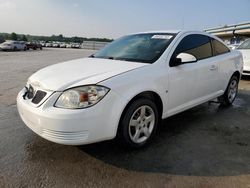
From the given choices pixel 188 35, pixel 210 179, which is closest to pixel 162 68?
pixel 188 35

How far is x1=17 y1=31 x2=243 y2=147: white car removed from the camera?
8.86ft

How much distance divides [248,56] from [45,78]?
7903mm

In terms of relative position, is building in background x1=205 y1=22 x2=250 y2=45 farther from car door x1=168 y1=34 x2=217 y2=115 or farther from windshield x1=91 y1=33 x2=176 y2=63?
windshield x1=91 y1=33 x2=176 y2=63

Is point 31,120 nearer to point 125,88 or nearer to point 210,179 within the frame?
point 125,88

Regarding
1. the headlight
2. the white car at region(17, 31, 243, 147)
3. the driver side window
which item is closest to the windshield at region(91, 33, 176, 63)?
the white car at region(17, 31, 243, 147)

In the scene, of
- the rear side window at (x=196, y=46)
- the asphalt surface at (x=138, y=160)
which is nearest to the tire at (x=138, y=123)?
the asphalt surface at (x=138, y=160)

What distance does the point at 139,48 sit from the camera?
3889 millimetres

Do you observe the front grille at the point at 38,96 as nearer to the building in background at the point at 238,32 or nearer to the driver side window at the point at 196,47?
the driver side window at the point at 196,47

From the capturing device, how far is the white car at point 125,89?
2701 mm

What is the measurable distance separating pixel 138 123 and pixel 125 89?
1.86 feet

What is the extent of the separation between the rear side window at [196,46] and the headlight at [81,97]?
4.94 ft

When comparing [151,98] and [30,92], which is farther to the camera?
[151,98]

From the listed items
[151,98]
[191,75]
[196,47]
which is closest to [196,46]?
[196,47]

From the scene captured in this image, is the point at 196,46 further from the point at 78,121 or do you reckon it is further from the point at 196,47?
the point at 78,121
